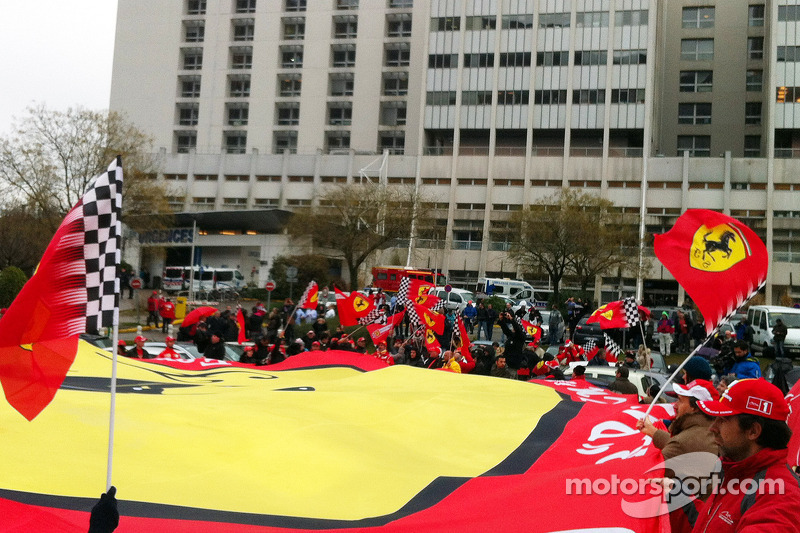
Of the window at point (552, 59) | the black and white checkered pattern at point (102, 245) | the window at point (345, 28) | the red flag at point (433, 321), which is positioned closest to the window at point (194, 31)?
the window at point (345, 28)

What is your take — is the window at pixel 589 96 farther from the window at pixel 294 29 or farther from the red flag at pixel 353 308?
the red flag at pixel 353 308

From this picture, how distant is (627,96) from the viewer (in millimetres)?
64438

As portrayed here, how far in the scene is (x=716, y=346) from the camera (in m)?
21.2

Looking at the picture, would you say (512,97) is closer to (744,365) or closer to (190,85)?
(190,85)

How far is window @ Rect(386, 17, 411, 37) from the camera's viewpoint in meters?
74.4

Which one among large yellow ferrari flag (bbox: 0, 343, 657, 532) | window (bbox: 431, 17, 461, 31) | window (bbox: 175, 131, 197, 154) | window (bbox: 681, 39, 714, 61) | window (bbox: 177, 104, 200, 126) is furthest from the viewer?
window (bbox: 177, 104, 200, 126)

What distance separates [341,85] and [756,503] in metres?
75.9

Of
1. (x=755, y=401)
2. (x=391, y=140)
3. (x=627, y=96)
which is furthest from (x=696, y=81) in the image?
(x=755, y=401)

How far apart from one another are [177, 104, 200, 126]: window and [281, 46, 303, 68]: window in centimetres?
1052

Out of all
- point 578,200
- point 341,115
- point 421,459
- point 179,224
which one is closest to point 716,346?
point 421,459

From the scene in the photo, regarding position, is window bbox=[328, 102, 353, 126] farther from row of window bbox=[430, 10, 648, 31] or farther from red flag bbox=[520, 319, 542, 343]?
red flag bbox=[520, 319, 542, 343]

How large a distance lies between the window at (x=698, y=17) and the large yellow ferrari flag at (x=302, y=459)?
7244 centimetres

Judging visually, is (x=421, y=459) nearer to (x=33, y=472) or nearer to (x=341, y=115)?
(x=33, y=472)

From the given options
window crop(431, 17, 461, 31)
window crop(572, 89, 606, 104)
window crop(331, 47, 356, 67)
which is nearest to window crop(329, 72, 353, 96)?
window crop(331, 47, 356, 67)
